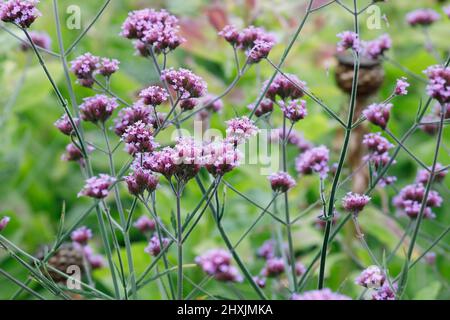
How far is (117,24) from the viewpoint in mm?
2475

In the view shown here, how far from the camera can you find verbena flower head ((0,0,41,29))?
843 mm

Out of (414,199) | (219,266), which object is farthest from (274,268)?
(414,199)

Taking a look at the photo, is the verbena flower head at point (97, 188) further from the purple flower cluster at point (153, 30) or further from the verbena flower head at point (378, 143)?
the verbena flower head at point (378, 143)

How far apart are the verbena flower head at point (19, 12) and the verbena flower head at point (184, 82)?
17cm

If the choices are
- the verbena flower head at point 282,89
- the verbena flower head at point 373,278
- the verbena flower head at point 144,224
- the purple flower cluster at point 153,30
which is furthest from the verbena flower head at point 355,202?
the verbena flower head at point 144,224

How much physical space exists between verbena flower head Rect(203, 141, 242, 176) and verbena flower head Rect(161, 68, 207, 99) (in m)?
0.09

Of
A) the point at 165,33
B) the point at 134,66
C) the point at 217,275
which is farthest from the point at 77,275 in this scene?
the point at 134,66

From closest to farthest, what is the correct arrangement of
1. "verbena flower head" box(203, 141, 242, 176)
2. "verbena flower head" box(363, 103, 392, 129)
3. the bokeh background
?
"verbena flower head" box(203, 141, 242, 176) < "verbena flower head" box(363, 103, 392, 129) < the bokeh background

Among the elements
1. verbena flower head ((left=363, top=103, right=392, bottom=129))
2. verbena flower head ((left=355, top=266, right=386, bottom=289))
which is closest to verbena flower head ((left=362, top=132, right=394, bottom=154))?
verbena flower head ((left=363, top=103, right=392, bottom=129))

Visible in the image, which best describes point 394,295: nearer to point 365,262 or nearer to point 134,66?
point 365,262

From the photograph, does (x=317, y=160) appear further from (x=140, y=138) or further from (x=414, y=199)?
(x=140, y=138)

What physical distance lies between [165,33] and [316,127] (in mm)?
901

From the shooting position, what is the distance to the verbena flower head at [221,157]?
0.78 metres

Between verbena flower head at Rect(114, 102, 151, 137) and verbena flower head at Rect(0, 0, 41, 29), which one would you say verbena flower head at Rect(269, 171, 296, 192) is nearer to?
verbena flower head at Rect(114, 102, 151, 137)
